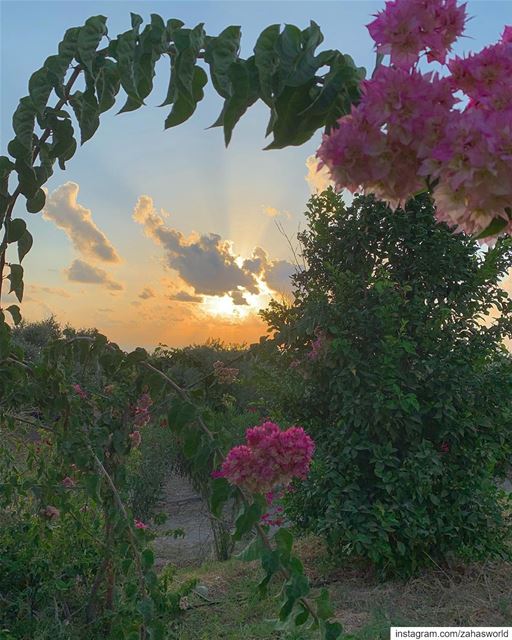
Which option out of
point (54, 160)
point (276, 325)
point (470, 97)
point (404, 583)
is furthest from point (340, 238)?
point (470, 97)

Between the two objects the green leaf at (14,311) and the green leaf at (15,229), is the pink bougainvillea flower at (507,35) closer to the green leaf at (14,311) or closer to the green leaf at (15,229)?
the green leaf at (15,229)

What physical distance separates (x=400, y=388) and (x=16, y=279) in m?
2.82

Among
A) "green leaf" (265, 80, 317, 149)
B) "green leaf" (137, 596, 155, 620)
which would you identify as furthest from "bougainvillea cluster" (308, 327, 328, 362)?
"green leaf" (265, 80, 317, 149)

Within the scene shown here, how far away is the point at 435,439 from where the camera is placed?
408 centimetres

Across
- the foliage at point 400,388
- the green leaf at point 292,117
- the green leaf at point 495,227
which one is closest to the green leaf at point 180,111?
the green leaf at point 292,117

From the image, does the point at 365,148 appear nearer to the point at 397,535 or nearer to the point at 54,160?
the point at 54,160

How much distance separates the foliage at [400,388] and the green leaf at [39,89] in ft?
8.28

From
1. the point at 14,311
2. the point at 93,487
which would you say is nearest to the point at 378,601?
the point at 93,487

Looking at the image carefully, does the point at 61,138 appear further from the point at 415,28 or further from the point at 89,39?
the point at 415,28

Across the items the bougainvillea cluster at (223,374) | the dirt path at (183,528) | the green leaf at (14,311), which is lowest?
the dirt path at (183,528)

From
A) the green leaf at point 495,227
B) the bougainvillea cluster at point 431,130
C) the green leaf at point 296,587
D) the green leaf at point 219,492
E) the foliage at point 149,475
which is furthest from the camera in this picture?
the foliage at point 149,475

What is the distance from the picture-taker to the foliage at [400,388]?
3.87 metres

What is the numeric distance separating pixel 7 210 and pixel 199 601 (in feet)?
10.8

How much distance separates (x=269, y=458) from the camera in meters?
2.48
